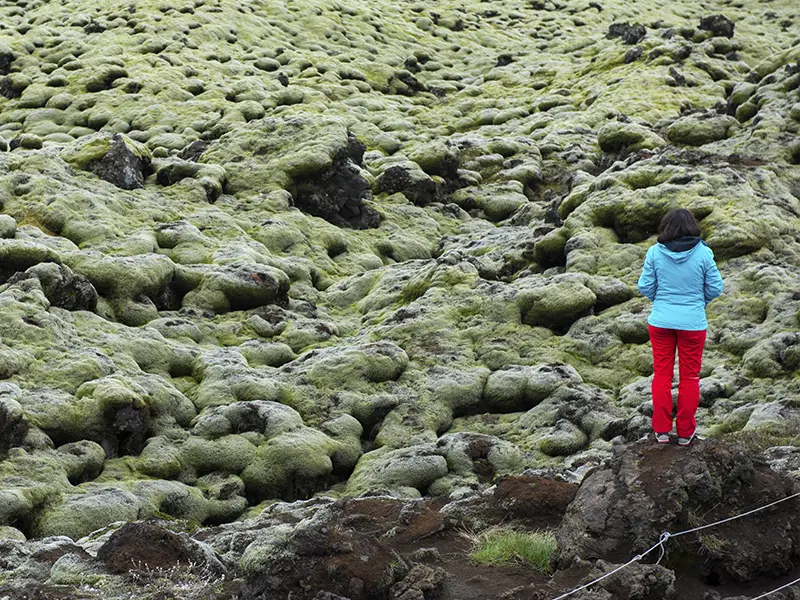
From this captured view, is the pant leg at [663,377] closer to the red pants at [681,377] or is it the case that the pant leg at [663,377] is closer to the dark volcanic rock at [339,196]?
the red pants at [681,377]

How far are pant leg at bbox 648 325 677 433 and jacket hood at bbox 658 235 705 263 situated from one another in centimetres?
109

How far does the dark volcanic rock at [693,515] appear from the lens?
9.92 m

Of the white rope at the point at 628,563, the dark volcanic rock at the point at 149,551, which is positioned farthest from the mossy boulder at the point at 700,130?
the dark volcanic rock at the point at 149,551

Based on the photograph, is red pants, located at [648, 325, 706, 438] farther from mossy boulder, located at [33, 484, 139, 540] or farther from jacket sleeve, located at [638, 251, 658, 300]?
mossy boulder, located at [33, 484, 139, 540]

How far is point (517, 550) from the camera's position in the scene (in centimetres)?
1074

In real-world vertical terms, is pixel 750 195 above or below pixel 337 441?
above

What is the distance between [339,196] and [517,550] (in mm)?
26351

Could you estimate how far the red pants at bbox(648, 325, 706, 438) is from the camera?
1230cm

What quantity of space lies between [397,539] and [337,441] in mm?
8231

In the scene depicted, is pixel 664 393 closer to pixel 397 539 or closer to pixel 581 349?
pixel 397 539

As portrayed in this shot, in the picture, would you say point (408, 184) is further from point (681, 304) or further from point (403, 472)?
point (681, 304)

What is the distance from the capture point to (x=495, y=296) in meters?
25.5

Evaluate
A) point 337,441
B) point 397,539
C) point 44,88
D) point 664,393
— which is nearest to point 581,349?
point 337,441

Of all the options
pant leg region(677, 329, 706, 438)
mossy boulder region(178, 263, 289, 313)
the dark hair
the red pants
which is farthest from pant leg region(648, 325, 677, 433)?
mossy boulder region(178, 263, 289, 313)
